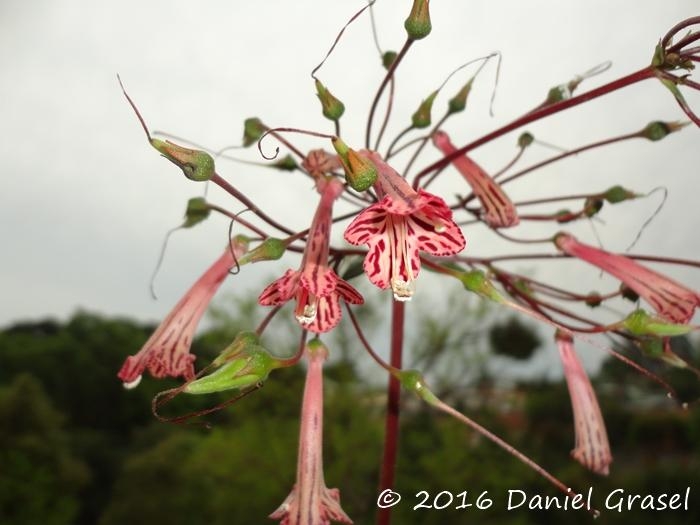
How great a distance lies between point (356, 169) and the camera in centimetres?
45

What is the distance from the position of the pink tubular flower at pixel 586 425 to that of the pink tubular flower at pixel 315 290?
1.14ft

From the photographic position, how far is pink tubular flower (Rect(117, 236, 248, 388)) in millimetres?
678

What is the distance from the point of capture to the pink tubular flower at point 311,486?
1.84ft

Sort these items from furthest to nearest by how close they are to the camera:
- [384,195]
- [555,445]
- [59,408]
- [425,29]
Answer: [59,408] < [555,445] < [425,29] < [384,195]

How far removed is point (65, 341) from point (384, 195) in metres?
6.28

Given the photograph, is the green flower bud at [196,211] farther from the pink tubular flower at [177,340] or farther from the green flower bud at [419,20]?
the green flower bud at [419,20]

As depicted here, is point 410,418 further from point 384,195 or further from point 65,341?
point 384,195

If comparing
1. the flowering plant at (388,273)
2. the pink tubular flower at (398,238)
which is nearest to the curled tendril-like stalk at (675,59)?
the flowering plant at (388,273)

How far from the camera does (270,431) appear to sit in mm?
4812

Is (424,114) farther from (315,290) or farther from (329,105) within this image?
(315,290)

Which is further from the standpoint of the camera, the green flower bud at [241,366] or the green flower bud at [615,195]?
the green flower bud at [615,195]

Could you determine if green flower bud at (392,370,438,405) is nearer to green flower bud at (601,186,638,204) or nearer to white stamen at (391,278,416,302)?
white stamen at (391,278,416,302)

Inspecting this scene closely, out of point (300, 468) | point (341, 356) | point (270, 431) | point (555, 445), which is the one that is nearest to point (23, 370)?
point (270, 431)

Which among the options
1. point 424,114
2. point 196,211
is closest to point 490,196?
point 424,114
